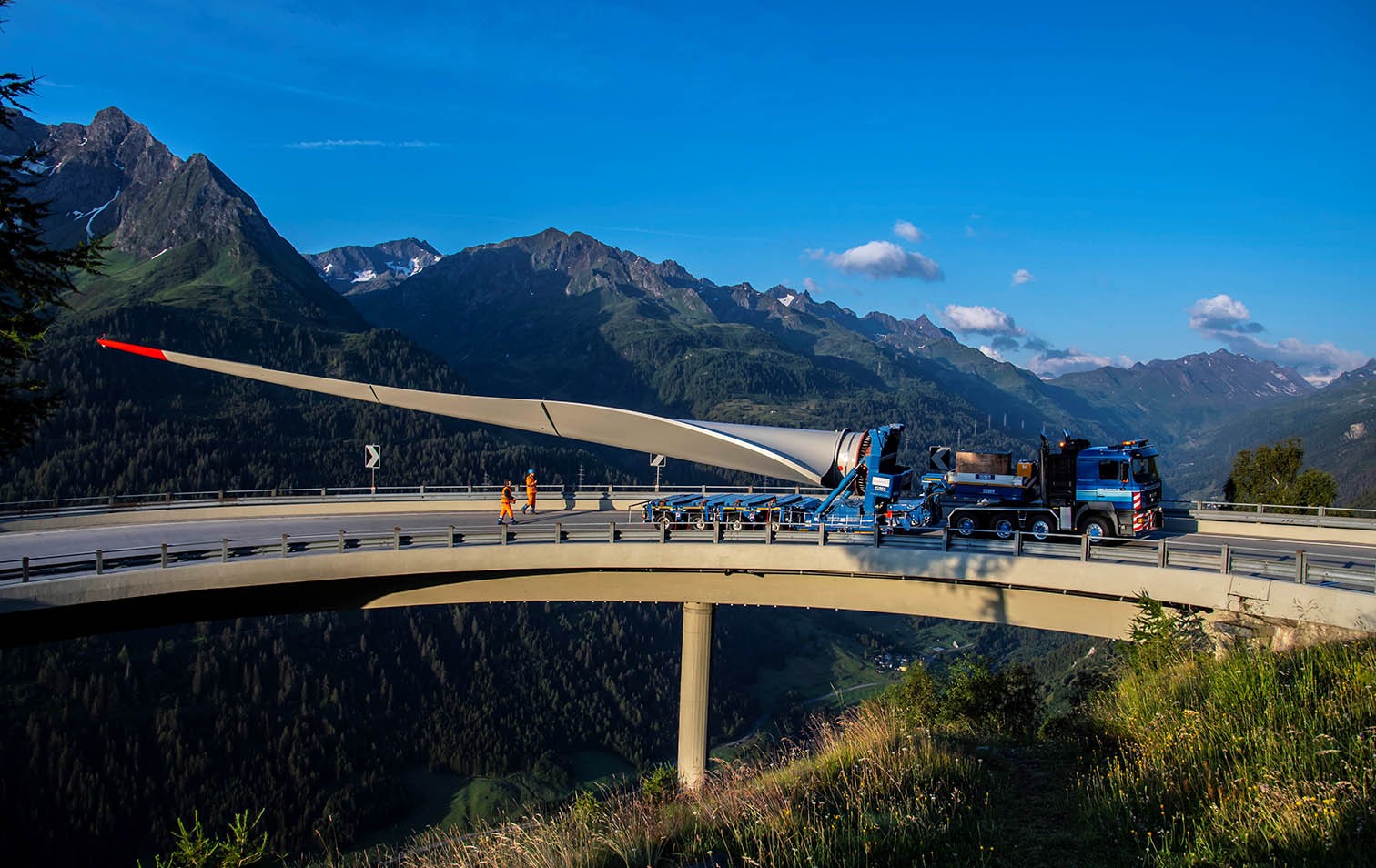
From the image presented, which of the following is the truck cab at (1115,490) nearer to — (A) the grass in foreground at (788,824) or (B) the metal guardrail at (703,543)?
(B) the metal guardrail at (703,543)

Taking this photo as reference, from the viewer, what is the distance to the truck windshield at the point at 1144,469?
26094mm

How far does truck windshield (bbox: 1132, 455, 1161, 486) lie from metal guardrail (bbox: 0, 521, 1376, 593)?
1.97 m

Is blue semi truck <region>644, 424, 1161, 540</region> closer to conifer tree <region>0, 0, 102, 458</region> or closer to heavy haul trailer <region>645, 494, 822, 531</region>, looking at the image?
heavy haul trailer <region>645, 494, 822, 531</region>

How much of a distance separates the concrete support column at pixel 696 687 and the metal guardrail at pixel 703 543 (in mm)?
2673

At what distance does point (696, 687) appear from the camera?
2570cm

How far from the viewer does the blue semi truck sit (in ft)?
85.4

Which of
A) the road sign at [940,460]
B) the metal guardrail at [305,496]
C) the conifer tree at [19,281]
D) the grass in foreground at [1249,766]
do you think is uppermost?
the conifer tree at [19,281]

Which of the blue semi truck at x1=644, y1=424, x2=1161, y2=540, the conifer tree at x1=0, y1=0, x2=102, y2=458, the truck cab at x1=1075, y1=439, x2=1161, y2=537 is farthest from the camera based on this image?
the blue semi truck at x1=644, y1=424, x2=1161, y2=540

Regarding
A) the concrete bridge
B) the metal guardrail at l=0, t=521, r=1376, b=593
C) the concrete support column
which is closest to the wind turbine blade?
the metal guardrail at l=0, t=521, r=1376, b=593

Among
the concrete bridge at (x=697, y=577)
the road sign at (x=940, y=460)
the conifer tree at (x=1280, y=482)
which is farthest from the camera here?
the conifer tree at (x=1280, y=482)

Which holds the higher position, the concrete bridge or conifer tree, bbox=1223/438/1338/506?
conifer tree, bbox=1223/438/1338/506

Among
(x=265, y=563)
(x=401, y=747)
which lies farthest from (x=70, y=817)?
(x=265, y=563)

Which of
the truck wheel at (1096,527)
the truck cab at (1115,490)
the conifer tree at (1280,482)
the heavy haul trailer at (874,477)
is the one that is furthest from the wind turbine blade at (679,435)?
the conifer tree at (1280,482)

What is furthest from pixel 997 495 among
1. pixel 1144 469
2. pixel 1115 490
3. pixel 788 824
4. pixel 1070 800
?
pixel 788 824
